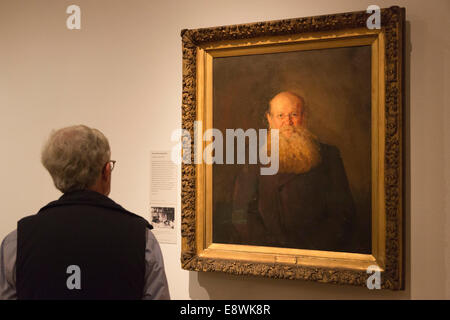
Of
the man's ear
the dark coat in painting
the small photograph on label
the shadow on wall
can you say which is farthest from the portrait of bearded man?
the man's ear

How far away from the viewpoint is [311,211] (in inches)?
95.8

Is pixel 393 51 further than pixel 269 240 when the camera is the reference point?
No

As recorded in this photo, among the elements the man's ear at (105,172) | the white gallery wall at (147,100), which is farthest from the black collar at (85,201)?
the white gallery wall at (147,100)

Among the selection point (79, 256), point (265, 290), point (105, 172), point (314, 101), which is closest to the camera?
point (79, 256)

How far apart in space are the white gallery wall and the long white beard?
1.57ft

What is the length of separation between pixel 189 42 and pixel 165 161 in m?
0.74

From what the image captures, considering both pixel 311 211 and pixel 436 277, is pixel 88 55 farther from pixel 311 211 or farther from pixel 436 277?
pixel 436 277

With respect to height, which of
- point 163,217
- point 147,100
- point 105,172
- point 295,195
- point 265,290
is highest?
point 147,100

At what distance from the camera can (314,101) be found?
8.07ft

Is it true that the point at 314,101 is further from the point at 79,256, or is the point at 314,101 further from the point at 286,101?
the point at 79,256

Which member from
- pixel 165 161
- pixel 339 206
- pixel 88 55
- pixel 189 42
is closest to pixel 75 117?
pixel 88 55

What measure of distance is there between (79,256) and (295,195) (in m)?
1.26

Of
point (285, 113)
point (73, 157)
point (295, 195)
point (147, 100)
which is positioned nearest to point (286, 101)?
point (285, 113)

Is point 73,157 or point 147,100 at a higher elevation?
point 147,100
